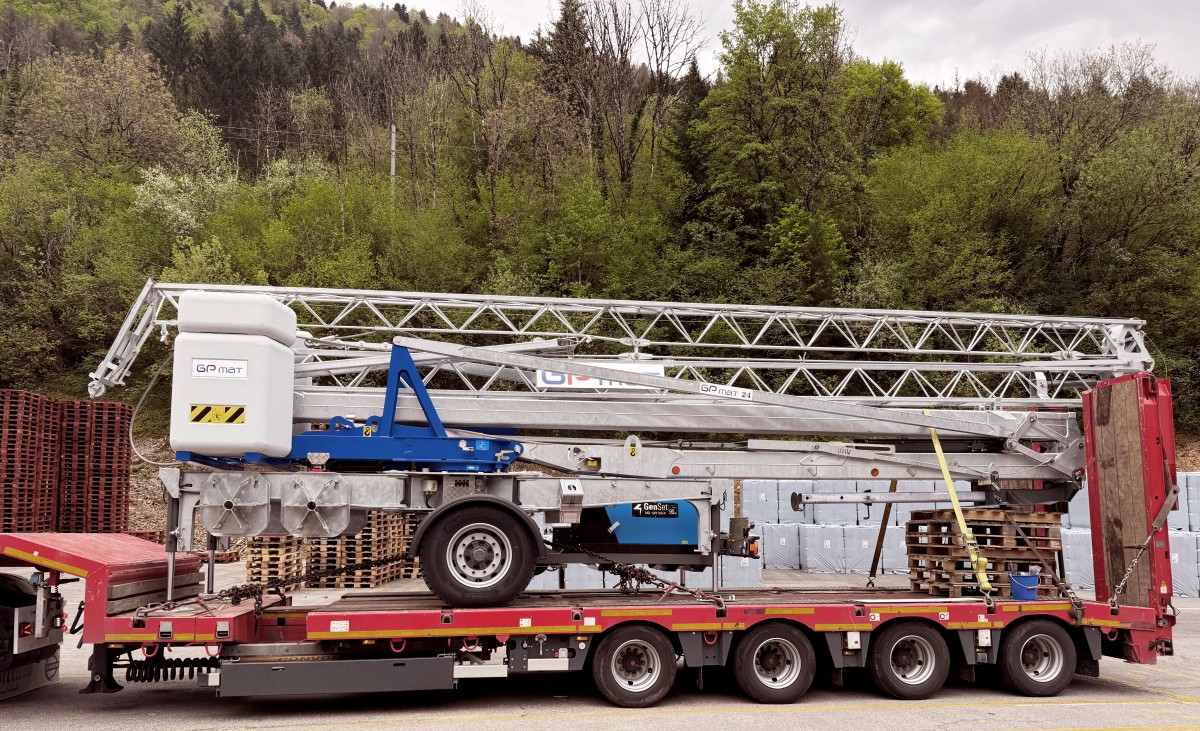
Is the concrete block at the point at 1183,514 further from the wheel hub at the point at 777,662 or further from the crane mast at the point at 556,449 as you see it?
the wheel hub at the point at 777,662

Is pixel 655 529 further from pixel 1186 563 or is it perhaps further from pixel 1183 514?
pixel 1183 514

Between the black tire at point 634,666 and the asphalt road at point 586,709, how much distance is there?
0.16 meters

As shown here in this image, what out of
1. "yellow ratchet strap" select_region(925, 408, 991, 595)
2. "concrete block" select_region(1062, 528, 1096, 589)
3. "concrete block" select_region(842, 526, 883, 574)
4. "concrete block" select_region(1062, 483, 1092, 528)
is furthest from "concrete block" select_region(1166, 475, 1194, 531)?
"yellow ratchet strap" select_region(925, 408, 991, 595)

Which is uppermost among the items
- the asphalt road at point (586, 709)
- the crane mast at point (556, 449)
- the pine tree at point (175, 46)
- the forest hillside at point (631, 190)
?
the pine tree at point (175, 46)

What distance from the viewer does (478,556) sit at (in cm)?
862

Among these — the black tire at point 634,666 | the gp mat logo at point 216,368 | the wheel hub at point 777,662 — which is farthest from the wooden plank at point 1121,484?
the gp mat logo at point 216,368

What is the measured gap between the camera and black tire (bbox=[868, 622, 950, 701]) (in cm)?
927

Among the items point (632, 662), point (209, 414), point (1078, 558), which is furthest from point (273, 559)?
point (1078, 558)

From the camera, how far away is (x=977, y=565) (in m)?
9.34

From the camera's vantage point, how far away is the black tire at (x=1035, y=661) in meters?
9.53

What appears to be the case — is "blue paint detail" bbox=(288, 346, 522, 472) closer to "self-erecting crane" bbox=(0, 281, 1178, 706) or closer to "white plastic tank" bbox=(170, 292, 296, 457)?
"self-erecting crane" bbox=(0, 281, 1178, 706)

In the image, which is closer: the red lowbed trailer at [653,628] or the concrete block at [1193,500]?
the red lowbed trailer at [653,628]

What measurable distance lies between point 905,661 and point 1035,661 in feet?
5.09

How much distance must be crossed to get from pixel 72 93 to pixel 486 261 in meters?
25.5
